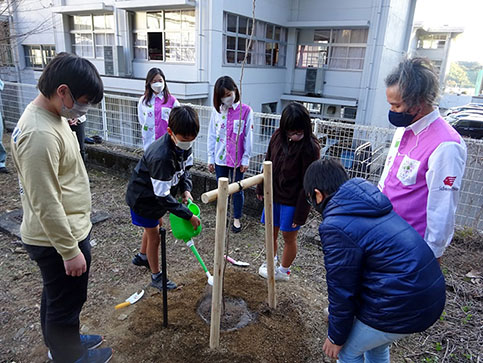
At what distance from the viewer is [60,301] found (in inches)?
67.1

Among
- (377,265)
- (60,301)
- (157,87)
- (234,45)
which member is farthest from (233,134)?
(234,45)

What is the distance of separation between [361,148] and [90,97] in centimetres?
340

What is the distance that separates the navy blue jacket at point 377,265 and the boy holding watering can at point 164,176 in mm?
1099

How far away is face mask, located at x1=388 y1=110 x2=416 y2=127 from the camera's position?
177cm

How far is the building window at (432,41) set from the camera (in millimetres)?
20219

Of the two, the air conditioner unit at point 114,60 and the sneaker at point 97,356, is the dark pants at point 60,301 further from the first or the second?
the air conditioner unit at point 114,60

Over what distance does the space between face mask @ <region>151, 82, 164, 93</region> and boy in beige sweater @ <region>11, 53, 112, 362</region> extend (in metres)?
2.50

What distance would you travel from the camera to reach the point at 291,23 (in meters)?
12.9

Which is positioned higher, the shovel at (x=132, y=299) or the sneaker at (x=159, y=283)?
the sneaker at (x=159, y=283)

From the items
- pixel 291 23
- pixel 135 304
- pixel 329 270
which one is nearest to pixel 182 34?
pixel 291 23

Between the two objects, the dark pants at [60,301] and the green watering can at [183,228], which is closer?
the dark pants at [60,301]

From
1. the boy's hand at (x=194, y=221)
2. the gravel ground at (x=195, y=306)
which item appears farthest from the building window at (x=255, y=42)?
the boy's hand at (x=194, y=221)

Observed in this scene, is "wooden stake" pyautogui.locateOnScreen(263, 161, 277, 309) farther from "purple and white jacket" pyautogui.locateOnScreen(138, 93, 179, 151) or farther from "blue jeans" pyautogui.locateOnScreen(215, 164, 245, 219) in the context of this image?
"purple and white jacket" pyautogui.locateOnScreen(138, 93, 179, 151)

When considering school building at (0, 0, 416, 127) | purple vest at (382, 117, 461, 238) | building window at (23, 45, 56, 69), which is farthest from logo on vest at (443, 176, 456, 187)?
building window at (23, 45, 56, 69)
